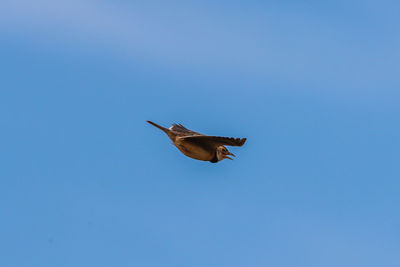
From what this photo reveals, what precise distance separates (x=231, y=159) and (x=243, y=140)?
578 cm

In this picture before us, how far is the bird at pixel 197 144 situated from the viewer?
1195 inches

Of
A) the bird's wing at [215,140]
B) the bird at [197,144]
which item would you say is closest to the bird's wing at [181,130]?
the bird at [197,144]

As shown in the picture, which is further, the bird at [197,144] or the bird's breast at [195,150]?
the bird's breast at [195,150]

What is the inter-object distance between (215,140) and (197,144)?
5.38 feet

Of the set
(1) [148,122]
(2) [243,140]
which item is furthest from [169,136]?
(2) [243,140]

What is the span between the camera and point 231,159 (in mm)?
33594

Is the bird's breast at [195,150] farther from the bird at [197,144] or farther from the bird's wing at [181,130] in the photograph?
the bird's wing at [181,130]

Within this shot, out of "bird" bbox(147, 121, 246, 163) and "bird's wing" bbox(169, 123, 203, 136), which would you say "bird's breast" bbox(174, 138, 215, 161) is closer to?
"bird" bbox(147, 121, 246, 163)

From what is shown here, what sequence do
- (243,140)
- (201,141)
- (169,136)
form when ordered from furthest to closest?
(169,136) → (201,141) → (243,140)

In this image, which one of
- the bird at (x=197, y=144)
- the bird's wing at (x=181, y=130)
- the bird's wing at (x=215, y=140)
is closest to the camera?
the bird's wing at (x=215, y=140)

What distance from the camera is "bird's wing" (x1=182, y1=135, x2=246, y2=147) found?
2817cm

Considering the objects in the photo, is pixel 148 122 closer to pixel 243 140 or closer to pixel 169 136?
pixel 169 136

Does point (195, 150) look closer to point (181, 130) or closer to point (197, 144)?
point (197, 144)

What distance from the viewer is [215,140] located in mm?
29719
